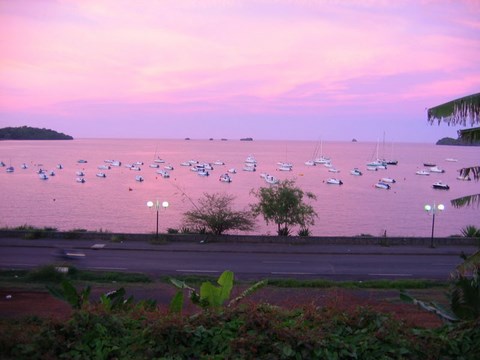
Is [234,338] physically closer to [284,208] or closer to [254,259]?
[254,259]

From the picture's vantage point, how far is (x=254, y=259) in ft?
87.7

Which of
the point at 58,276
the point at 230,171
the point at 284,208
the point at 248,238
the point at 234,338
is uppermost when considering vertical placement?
the point at 234,338

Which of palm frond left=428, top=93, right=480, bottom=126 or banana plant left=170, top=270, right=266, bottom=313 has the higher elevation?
palm frond left=428, top=93, right=480, bottom=126

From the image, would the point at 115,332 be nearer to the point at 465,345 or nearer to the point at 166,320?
the point at 166,320

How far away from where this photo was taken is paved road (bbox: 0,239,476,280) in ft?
76.7

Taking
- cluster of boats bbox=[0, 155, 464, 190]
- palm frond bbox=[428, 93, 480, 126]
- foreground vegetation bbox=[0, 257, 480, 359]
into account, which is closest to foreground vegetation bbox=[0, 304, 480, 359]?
foreground vegetation bbox=[0, 257, 480, 359]

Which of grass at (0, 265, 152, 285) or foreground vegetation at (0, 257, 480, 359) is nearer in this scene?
foreground vegetation at (0, 257, 480, 359)

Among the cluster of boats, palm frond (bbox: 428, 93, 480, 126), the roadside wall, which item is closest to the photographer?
palm frond (bbox: 428, 93, 480, 126)

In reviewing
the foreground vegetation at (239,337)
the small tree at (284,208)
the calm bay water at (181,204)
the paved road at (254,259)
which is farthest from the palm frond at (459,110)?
the calm bay water at (181,204)

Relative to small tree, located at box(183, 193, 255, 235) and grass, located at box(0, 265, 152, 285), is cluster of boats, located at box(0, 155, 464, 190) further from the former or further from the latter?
grass, located at box(0, 265, 152, 285)

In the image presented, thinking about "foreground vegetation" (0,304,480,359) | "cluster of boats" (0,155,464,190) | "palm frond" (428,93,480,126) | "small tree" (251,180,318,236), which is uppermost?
"palm frond" (428,93,480,126)

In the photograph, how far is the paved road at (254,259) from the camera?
23.4m

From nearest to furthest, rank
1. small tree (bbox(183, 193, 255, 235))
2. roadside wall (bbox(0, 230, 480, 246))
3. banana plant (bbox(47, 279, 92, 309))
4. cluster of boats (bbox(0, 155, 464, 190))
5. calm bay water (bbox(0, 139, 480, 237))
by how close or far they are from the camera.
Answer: banana plant (bbox(47, 279, 92, 309)), roadside wall (bbox(0, 230, 480, 246)), small tree (bbox(183, 193, 255, 235)), calm bay water (bbox(0, 139, 480, 237)), cluster of boats (bbox(0, 155, 464, 190))

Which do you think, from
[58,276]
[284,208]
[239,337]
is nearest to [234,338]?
[239,337]
